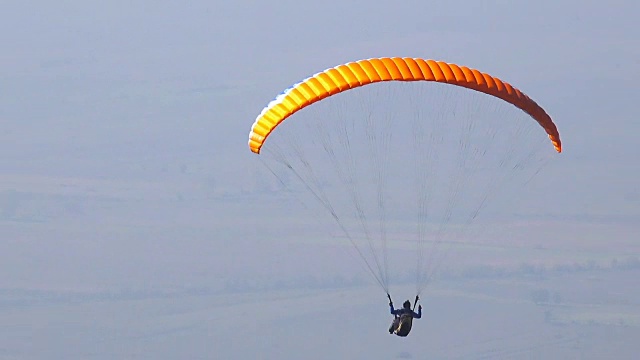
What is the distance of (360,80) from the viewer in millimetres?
64688

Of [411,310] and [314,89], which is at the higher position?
[314,89]

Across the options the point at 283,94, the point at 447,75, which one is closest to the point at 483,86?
the point at 447,75

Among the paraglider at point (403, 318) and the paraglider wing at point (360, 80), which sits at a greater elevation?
the paraglider wing at point (360, 80)

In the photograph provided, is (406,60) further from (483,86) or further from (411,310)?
(411,310)

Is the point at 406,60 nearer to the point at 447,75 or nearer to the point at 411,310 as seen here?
the point at 447,75

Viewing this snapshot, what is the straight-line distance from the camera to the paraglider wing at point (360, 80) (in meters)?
64.8

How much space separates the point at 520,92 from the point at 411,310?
255 inches

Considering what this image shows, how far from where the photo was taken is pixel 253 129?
66.6m

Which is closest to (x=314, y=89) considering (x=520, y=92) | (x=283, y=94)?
(x=283, y=94)

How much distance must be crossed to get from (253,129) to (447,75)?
5342mm

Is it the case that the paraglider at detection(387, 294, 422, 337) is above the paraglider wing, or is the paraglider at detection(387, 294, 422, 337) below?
below

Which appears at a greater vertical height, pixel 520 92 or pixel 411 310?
pixel 520 92

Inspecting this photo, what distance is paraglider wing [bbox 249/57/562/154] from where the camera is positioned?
212ft

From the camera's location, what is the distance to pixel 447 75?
65.3 metres
